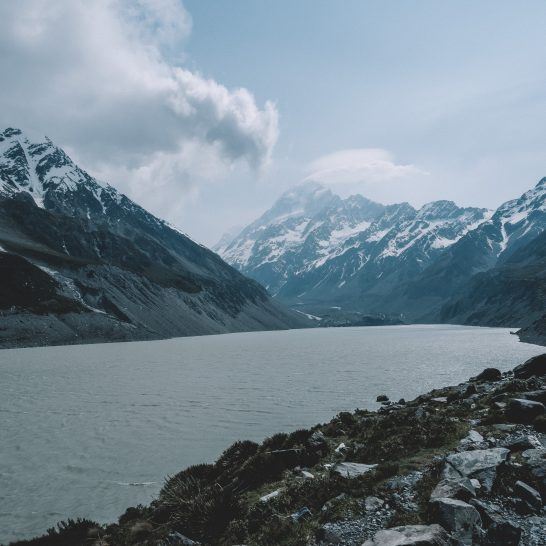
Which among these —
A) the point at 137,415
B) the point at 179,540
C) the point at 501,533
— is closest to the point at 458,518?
the point at 501,533

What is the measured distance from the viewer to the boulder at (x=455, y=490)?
1257 centimetres

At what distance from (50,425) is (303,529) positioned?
2997cm

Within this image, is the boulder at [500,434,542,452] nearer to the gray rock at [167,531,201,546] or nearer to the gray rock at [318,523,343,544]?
the gray rock at [318,523,343,544]

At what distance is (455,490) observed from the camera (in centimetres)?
1274

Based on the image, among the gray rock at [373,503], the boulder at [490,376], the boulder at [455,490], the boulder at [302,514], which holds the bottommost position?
the boulder at [302,514]

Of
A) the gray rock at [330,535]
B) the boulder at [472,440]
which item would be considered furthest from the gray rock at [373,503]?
the boulder at [472,440]

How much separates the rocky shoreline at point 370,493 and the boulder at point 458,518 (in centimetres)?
2

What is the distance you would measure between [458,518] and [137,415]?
33.4 m

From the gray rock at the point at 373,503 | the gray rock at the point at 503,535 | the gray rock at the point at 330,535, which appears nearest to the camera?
the gray rock at the point at 503,535

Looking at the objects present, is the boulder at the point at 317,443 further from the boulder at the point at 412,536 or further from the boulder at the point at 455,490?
the boulder at the point at 412,536

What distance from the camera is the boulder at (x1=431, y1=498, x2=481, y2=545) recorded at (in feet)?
36.6

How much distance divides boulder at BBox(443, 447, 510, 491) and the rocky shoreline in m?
0.03

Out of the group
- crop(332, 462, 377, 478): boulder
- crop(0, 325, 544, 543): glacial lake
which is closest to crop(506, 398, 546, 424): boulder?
crop(332, 462, 377, 478): boulder

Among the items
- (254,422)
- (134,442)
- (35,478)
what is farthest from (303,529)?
(254,422)
